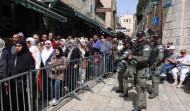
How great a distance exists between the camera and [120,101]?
154 inches

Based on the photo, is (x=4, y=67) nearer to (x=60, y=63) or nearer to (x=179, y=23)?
(x=60, y=63)

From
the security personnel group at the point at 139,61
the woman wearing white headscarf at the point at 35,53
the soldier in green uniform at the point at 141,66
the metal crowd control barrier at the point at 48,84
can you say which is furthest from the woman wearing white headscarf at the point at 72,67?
the soldier in green uniform at the point at 141,66

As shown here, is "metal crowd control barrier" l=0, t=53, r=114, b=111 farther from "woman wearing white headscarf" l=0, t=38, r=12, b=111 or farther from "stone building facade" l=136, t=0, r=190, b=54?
"stone building facade" l=136, t=0, r=190, b=54

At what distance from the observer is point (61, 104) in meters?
3.66

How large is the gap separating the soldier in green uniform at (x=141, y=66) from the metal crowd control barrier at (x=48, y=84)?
1.69 m

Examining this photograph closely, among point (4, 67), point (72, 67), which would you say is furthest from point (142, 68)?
point (4, 67)

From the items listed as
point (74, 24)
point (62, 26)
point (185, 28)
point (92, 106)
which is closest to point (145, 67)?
point (92, 106)

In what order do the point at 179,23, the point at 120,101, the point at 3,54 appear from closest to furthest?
the point at 3,54 < the point at 120,101 < the point at 179,23

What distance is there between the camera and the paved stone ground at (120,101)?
3.52m

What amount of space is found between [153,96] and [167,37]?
4.86 metres

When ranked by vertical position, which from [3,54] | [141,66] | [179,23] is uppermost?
[179,23]

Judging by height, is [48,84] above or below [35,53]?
below

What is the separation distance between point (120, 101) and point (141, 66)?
1302 millimetres

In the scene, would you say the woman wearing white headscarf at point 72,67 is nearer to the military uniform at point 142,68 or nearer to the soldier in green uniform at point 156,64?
the military uniform at point 142,68
